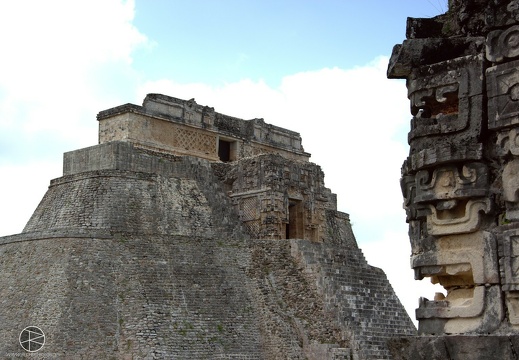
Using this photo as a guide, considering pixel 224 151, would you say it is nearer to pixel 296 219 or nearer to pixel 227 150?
pixel 227 150

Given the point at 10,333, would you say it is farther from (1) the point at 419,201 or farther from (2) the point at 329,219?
(1) the point at 419,201

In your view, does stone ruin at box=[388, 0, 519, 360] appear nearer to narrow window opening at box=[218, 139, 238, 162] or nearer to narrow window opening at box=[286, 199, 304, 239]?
narrow window opening at box=[286, 199, 304, 239]

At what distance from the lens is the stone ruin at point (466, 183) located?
5.04m

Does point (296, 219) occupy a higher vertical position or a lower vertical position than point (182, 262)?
higher

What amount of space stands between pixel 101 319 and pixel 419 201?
542 inches

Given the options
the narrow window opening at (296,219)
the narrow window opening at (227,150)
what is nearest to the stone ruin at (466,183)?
the narrow window opening at (296,219)

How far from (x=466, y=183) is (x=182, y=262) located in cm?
1538

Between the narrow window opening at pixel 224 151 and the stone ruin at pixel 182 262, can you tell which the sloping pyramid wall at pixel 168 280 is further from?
the narrow window opening at pixel 224 151

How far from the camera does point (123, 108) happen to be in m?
23.9

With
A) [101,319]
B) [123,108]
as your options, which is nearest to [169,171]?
[123,108]

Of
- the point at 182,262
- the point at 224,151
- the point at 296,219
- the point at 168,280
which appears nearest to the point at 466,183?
the point at 168,280

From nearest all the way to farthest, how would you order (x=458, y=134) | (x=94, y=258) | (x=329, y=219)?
1. (x=458, y=134)
2. (x=94, y=258)
3. (x=329, y=219)

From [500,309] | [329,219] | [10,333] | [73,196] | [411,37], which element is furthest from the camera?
[329,219]

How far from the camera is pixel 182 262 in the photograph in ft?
66.4
